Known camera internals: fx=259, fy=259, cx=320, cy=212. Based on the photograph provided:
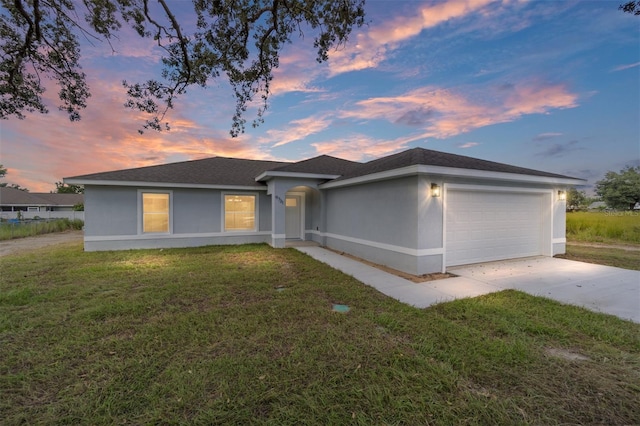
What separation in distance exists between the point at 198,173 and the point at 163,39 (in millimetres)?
6401

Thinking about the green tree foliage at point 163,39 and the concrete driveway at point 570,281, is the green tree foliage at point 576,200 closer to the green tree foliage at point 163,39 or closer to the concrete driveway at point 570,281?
the concrete driveway at point 570,281

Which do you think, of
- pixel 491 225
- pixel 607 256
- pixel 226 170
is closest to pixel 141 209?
pixel 226 170

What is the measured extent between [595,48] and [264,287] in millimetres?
11330

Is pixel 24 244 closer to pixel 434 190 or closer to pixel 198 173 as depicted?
pixel 198 173

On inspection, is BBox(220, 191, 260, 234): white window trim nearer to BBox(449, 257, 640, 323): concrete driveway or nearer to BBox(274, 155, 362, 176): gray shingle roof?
BBox(274, 155, 362, 176): gray shingle roof

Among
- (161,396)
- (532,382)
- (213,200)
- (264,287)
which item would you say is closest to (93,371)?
(161,396)

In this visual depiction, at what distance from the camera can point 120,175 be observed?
32.9ft

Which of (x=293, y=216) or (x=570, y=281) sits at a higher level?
(x=293, y=216)

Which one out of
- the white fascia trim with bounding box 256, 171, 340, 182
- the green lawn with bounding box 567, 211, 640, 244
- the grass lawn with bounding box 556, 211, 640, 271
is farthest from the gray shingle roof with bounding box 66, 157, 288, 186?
the green lawn with bounding box 567, 211, 640, 244

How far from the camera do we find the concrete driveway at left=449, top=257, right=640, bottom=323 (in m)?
4.51

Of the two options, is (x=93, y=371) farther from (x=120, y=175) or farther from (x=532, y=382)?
(x=120, y=175)

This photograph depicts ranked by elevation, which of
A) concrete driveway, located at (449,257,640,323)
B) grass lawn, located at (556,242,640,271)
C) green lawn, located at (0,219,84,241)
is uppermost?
green lawn, located at (0,219,84,241)

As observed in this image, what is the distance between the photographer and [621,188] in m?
34.7

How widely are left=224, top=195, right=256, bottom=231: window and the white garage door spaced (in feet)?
27.4
